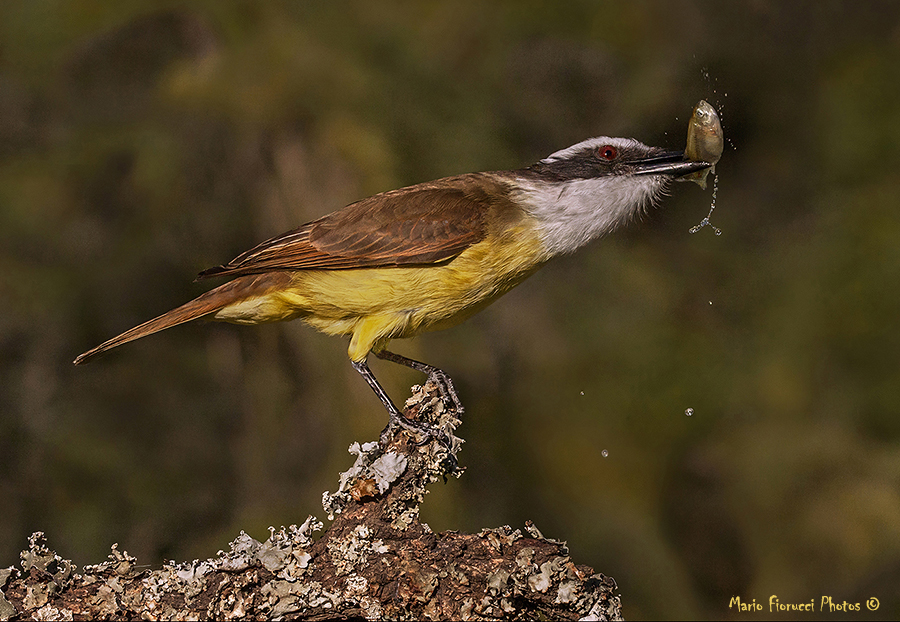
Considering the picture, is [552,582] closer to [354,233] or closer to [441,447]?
[441,447]

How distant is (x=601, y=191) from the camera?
3004mm

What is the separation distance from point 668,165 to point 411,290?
106 centimetres

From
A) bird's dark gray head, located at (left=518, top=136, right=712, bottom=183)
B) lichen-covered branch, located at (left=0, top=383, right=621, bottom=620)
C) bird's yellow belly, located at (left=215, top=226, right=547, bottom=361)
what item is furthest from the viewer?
bird's dark gray head, located at (left=518, top=136, right=712, bottom=183)

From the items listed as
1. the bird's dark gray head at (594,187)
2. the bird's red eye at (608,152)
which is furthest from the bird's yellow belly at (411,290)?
the bird's red eye at (608,152)

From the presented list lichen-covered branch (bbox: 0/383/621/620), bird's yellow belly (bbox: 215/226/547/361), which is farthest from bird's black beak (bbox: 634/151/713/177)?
lichen-covered branch (bbox: 0/383/621/620)

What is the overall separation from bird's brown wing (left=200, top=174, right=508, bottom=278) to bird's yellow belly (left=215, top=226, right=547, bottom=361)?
5 cm

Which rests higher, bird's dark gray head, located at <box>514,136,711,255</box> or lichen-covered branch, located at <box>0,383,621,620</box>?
bird's dark gray head, located at <box>514,136,711,255</box>

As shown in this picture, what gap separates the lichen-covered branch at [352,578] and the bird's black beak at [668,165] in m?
1.38

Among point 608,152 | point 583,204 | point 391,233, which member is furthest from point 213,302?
point 608,152

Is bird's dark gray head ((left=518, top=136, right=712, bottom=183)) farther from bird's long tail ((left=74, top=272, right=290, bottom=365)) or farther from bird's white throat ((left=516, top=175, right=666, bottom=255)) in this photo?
bird's long tail ((left=74, top=272, right=290, bottom=365))

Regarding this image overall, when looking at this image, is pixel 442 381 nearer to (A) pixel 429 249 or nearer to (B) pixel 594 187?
(A) pixel 429 249

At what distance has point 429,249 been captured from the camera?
9.37ft

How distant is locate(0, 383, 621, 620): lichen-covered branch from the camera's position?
95.4 inches

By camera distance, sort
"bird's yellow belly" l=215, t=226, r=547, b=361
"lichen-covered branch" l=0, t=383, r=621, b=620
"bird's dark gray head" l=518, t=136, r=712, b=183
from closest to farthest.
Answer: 1. "lichen-covered branch" l=0, t=383, r=621, b=620
2. "bird's yellow belly" l=215, t=226, r=547, b=361
3. "bird's dark gray head" l=518, t=136, r=712, b=183
